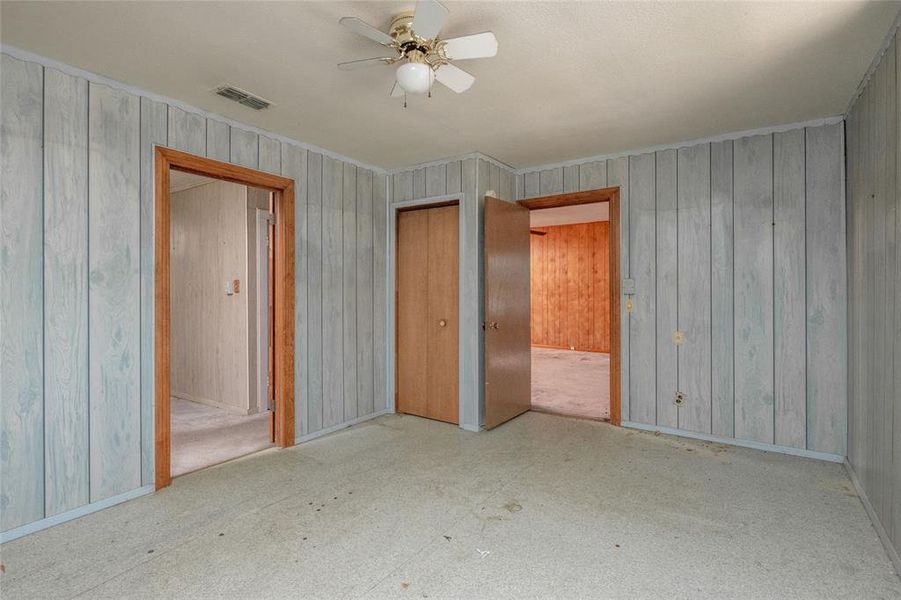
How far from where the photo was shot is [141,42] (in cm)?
231

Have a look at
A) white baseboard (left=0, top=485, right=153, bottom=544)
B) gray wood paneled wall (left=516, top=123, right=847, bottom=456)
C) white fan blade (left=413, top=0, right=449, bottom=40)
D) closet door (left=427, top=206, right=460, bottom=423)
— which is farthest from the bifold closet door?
white fan blade (left=413, top=0, right=449, bottom=40)

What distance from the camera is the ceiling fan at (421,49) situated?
195 cm

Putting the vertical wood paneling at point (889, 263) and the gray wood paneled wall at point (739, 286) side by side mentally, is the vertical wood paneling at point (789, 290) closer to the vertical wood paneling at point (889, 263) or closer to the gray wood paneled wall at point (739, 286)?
the gray wood paneled wall at point (739, 286)

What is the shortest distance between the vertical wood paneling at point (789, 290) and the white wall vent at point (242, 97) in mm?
3641

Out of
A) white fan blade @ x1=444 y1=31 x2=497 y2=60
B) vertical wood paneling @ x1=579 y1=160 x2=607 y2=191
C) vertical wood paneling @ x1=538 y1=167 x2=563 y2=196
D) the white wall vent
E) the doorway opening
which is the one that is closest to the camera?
white fan blade @ x1=444 y1=31 x2=497 y2=60

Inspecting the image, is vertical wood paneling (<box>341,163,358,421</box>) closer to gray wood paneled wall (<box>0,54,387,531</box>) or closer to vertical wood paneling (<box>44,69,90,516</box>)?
gray wood paneled wall (<box>0,54,387,531</box>)

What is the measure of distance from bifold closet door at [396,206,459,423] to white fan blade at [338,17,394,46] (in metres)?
2.35

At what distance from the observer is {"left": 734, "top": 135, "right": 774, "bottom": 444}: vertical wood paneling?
11.8 ft

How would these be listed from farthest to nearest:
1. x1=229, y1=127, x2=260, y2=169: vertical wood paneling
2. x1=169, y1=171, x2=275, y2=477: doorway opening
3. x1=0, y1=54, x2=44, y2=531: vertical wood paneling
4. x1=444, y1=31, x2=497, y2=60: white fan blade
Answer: x1=169, y1=171, x2=275, y2=477: doorway opening, x1=229, y1=127, x2=260, y2=169: vertical wood paneling, x1=0, y1=54, x2=44, y2=531: vertical wood paneling, x1=444, y1=31, x2=497, y2=60: white fan blade

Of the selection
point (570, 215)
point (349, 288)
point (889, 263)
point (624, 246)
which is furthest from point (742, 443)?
point (570, 215)

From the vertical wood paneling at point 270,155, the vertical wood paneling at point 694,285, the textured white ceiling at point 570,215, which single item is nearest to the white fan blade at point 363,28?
the vertical wood paneling at point 270,155

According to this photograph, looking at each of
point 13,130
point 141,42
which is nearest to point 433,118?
point 141,42

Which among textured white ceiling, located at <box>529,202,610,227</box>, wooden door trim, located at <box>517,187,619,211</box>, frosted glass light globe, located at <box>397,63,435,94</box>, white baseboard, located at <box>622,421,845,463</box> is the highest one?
textured white ceiling, located at <box>529,202,610,227</box>

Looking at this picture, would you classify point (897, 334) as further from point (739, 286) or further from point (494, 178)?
point (494, 178)
